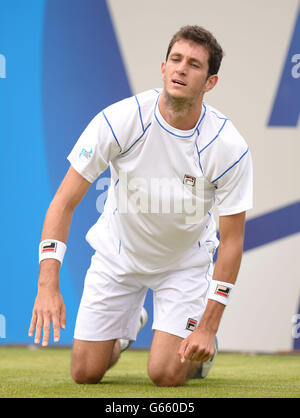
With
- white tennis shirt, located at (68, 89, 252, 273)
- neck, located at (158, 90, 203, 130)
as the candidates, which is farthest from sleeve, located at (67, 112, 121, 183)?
neck, located at (158, 90, 203, 130)

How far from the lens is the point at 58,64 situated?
5.54 meters

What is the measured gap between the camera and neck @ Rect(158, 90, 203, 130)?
353 centimetres

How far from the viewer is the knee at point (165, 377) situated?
12.4 feet

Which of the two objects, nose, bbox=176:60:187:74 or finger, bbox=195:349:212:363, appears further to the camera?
nose, bbox=176:60:187:74

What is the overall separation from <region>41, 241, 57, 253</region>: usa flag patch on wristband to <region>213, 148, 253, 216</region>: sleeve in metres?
0.86

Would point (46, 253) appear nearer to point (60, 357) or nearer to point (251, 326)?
point (60, 357)

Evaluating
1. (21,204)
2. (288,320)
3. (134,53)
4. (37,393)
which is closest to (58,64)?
(134,53)

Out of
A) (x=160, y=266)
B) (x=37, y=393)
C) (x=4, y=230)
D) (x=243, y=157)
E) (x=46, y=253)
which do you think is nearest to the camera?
(x=46, y=253)

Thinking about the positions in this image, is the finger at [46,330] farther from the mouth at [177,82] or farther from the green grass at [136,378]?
the mouth at [177,82]

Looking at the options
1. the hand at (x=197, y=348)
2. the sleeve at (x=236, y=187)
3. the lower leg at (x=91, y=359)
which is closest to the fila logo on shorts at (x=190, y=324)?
the lower leg at (x=91, y=359)

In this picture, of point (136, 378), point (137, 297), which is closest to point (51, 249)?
point (137, 297)

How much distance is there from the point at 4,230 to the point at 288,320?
2.19 m

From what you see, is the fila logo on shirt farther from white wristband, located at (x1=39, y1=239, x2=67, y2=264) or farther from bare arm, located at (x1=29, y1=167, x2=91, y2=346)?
white wristband, located at (x1=39, y1=239, x2=67, y2=264)

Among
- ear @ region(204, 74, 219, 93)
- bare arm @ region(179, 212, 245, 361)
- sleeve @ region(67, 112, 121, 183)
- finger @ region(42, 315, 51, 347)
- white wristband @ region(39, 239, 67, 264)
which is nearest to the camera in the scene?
finger @ region(42, 315, 51, 347)
